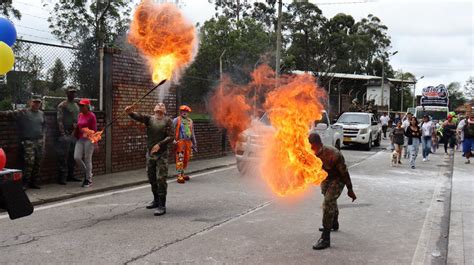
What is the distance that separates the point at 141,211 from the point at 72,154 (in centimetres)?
317

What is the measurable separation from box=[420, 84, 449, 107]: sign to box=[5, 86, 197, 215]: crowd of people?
21.8 metres

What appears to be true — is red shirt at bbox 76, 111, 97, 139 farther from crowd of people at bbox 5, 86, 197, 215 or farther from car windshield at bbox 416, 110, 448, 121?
car windshield at bbox 416, 110, 448, 121

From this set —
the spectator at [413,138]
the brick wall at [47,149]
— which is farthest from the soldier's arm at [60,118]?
the spectator at [413,138]

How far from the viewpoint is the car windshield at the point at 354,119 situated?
2190 centimetres

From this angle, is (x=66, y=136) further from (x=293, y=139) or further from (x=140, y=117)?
(x=293, y=139)

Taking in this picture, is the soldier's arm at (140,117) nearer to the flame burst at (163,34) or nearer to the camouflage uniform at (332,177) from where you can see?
the flame burst at (163,34)

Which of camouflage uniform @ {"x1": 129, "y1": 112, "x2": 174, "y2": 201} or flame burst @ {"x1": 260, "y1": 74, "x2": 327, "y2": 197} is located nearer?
flame burst @ {"x1": 260, "y1": 74, "x2": 327, "y2": 197}

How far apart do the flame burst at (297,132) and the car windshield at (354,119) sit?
14.0 meters

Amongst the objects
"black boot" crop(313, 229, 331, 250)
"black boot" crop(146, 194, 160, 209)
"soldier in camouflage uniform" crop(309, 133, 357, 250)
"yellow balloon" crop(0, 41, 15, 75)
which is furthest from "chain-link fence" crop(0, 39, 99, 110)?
"black boot" crop(313, 229, 331, 250)

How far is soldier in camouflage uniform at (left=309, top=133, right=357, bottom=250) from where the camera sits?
18.6 ft

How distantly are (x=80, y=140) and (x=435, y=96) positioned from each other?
24461 millimetres

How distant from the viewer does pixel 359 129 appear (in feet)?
68.0

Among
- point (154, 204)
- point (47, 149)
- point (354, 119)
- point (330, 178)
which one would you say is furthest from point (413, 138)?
point (47, 149)

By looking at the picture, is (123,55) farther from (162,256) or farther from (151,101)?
(162,256)
